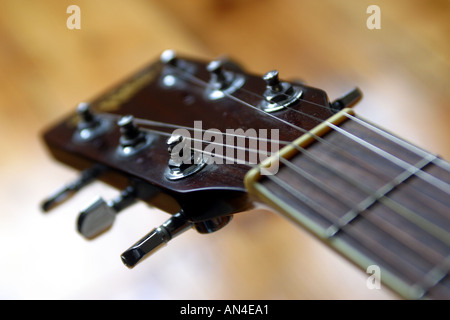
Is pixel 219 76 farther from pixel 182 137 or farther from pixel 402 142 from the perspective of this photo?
pixel 402 142

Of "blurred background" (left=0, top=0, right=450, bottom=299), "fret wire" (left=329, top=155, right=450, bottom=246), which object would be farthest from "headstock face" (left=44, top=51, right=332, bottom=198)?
"blurred background" (left=0, top=0, right=450, bottom=299)

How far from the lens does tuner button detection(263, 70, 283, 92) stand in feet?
1.95

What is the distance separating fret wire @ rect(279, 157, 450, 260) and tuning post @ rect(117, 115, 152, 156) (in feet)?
0.69

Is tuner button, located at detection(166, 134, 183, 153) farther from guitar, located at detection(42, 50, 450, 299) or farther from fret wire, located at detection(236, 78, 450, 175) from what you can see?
fret wire, located at detection(236, 78, 450, 175)

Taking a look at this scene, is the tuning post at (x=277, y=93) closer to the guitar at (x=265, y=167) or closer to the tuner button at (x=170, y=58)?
the guitar at (x=265, y=167)

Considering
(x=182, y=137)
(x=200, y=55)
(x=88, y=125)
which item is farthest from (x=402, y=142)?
→ (x=200, y=55)

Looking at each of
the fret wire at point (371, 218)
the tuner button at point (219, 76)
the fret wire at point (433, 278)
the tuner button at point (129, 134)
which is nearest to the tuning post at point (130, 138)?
the tuner button at point (129, 134)

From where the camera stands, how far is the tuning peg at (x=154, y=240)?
0.56m

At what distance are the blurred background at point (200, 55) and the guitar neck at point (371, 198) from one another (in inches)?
8.4

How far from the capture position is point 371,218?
0.45 meters

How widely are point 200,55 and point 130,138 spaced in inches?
27.6

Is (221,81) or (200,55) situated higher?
(221,81)

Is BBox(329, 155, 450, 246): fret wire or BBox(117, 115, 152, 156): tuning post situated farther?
BBox(117, 115, 152, 156): tuning post
